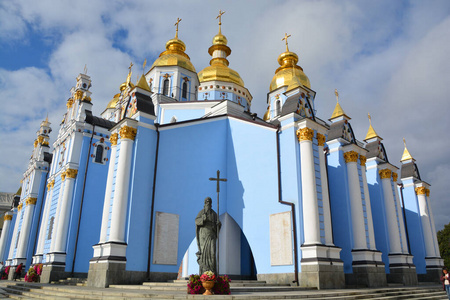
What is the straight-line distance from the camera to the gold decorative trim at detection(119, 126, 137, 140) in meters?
12.6

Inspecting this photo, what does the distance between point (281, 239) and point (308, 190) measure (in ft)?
6.28

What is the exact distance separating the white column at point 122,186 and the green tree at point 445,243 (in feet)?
112

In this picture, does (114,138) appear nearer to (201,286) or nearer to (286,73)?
(201,286)

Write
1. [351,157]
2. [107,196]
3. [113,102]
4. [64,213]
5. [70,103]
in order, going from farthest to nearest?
1. [113,102]
2. [70,103]
3. [64,213]
4. [351,157]
5. [107,196]

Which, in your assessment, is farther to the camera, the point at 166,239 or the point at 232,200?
the point at 232,200

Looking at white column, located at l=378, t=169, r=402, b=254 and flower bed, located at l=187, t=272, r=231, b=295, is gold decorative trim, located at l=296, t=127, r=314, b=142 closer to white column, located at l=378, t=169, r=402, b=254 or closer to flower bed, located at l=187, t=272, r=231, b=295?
flower bed, located at l=187, t=272, r=231, b=295

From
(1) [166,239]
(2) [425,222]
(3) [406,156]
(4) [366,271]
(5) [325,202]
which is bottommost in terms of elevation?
(4) [366,271]

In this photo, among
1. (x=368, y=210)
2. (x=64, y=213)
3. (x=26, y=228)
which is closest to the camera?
(x=368, y=210)

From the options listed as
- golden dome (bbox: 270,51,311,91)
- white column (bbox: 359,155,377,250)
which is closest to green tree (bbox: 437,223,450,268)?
golden dome (bbox: 270,51,311,91)

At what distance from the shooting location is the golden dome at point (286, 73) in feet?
90.3

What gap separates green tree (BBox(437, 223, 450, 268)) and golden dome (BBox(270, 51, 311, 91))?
22064mm

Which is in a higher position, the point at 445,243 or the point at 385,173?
the point at 385,173

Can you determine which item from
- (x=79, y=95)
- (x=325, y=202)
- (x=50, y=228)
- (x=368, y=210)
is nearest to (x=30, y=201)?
(x=50, y=228)

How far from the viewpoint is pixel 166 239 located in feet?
40.9
